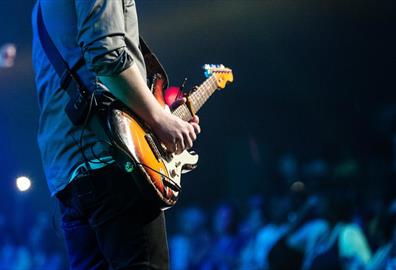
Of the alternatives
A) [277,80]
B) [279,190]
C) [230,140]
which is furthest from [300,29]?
[279,190]

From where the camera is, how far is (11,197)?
3.56 m

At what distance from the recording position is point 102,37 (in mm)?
902

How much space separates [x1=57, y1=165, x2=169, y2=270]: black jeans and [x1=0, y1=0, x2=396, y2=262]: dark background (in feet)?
7.45

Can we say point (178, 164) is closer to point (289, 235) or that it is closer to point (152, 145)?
point (152, 145)

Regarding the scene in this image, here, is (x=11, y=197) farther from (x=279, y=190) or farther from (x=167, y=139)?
(x=167, y=139)

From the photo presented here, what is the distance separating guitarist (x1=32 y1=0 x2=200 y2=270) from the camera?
899mm

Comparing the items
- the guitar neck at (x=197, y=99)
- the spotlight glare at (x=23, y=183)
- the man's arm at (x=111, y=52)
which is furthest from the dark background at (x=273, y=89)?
the man's arm at (x=111, y=52)

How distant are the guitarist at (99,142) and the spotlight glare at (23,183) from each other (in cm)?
264

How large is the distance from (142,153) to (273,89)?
246cm

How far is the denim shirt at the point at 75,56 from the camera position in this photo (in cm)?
90

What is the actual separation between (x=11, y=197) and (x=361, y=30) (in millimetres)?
2815

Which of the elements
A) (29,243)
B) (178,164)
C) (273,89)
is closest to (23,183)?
(29,243)

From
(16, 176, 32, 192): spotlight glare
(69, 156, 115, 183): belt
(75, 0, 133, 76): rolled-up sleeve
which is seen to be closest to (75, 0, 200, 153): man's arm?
(75, 0, 133, 76): rolled-up sleeve

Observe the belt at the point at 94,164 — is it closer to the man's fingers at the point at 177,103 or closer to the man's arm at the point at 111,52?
the man's arm at the point at 111,52
